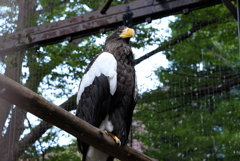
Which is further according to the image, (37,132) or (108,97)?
(37,132)

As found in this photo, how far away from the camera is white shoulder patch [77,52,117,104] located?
9.40ft

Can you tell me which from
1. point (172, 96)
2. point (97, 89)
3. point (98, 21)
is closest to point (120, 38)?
point (97, 89)

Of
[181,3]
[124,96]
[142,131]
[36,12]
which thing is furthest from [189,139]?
[36,12]

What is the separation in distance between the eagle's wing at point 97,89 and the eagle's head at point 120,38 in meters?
0.28

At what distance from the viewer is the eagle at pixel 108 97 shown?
284cm

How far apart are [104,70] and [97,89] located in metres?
0.17

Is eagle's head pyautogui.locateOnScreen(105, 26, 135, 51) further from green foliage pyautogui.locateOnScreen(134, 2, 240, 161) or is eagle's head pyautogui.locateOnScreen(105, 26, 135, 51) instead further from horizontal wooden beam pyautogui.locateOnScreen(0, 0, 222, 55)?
green foliage pyautogui.locateOnScreen(134, 2, 240, 161)

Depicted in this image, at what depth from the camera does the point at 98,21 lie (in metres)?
4.16

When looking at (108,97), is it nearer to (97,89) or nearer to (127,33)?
(97,89)

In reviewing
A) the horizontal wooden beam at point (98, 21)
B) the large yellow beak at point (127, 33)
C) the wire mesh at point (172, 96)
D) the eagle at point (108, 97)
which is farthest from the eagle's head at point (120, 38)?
the wire mesh at point (172, 96)

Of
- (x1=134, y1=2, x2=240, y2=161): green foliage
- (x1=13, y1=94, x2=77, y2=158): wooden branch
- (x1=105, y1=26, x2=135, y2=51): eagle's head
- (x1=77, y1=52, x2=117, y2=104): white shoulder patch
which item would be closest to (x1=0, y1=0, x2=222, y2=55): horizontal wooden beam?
(x1=105, y1=26, x2=135, y2=51): eagle's head

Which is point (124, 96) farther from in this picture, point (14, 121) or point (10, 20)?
point (14, 121)

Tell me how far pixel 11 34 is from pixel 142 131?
8.53 feet

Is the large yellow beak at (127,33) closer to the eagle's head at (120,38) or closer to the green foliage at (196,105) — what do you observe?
the eagle's head at (120,38)
